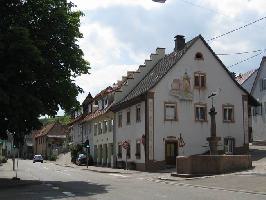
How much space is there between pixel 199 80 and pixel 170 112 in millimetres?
4128

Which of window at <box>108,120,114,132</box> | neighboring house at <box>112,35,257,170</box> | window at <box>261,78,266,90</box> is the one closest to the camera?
neighboring house at <box>112,35,257,170</box>

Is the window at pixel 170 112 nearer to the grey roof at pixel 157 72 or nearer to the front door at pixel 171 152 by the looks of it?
the front door at pixel 171 152

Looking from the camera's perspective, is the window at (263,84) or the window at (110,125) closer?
the window at (110,125)

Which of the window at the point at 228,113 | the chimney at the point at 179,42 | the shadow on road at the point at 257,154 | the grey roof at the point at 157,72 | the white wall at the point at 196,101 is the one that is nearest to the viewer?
the shadow on road at the point at 257,154

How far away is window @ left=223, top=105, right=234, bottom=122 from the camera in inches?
1899

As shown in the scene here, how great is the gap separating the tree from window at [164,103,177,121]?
54.3 ft

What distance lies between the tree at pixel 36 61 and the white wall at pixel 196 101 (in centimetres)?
1603

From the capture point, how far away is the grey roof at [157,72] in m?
46.7

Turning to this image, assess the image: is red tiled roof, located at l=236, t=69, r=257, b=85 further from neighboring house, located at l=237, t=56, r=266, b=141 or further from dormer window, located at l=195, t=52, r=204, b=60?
dormer window, located at l=195, t=52, r=204, b=60

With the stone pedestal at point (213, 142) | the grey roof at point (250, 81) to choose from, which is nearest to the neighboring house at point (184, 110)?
the stone pedestal at point (213, 142)

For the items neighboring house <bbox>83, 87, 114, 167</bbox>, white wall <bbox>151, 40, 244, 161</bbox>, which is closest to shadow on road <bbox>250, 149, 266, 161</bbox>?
white wall <bbox>151, 40, 244, 161</bbox>

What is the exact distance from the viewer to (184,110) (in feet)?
153

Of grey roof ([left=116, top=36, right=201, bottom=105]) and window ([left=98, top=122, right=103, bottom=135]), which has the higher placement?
grey roof ([left=116, top=36, right=201, bottom=105])

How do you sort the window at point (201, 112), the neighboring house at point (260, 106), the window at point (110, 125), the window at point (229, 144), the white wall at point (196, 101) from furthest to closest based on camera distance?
the neighboring house at point (260, 106), the window at point (110, 125), the window at point (229, 144), the window at point (201, 112), the white wall at point (196, 101)
